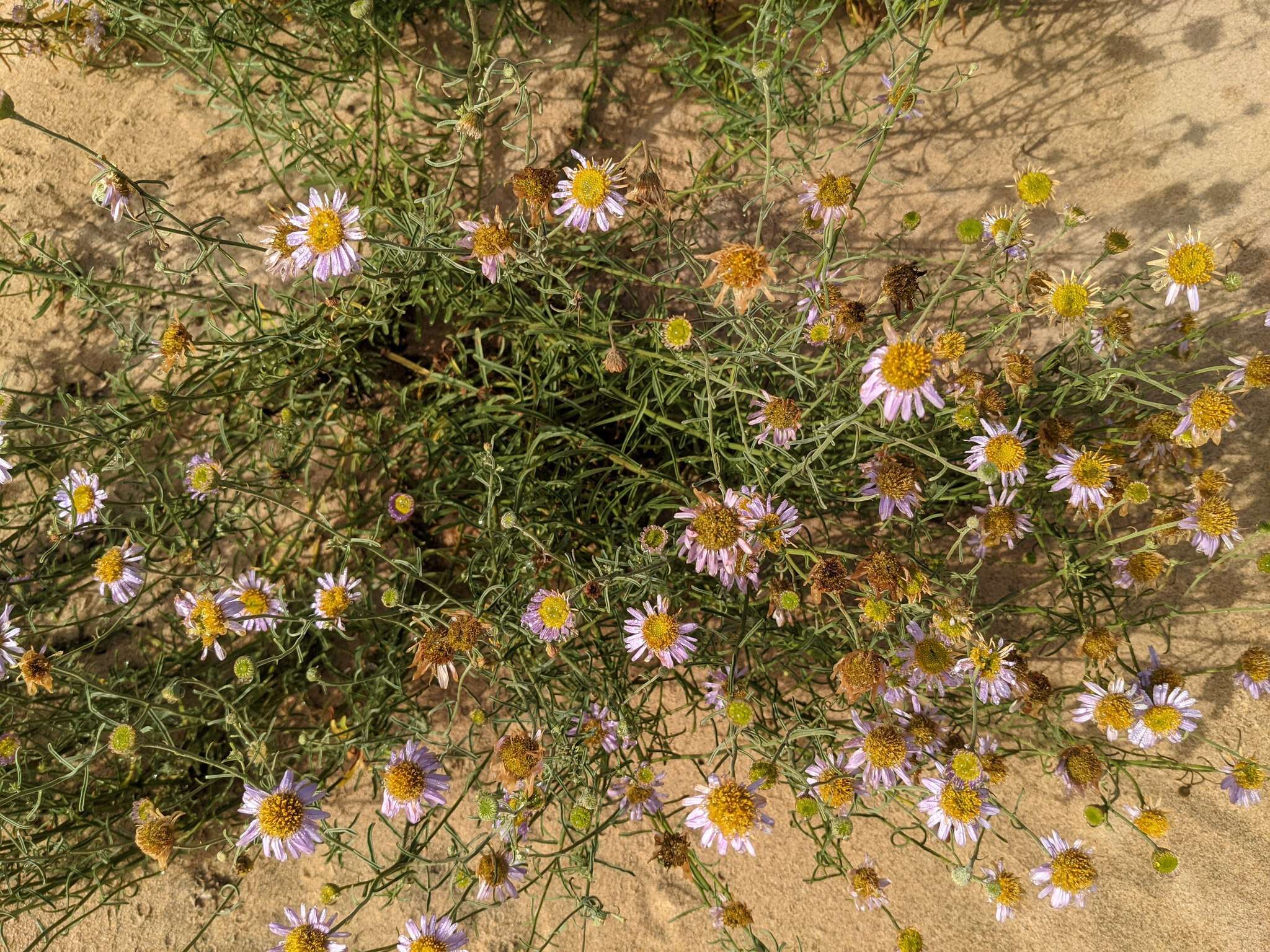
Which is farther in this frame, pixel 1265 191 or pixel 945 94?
pixel 945 94

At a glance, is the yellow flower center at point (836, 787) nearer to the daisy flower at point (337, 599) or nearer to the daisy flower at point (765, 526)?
the daisy flower at point (765, 526)

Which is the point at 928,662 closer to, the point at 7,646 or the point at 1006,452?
the point at 1006,452

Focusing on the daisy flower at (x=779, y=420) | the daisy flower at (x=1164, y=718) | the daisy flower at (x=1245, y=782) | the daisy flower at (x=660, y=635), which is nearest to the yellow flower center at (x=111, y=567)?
the daisy flower at (x=660, y=635)

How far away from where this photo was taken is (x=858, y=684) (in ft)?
6.95

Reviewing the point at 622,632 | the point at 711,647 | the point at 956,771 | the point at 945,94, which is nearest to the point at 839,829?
the point at 956,771

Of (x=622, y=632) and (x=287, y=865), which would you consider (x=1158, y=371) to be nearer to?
(x=622, y=632)

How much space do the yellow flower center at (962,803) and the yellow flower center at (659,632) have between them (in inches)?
37.0

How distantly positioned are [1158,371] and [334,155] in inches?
131

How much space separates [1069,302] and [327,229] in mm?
2135

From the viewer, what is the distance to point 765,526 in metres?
2.26

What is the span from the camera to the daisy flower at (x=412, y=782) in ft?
7.28

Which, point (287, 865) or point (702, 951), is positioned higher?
point (702, 951)

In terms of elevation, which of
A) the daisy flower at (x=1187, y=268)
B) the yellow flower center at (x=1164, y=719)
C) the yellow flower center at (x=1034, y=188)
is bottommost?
the yellow flower center at (x=1164, y=719)

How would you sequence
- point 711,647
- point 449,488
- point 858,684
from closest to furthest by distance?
point 858,684, point 711,647, point 449,488
